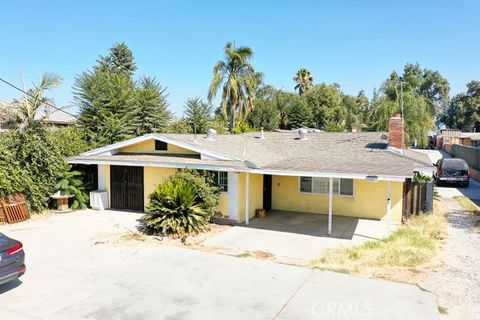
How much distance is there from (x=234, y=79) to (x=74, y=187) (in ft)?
65.5

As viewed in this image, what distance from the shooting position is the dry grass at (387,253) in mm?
9445

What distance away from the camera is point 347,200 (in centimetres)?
1527

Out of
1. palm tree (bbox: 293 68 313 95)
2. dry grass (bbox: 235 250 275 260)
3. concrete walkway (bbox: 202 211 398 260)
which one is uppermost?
palm tree (bbox: 293 68 313 95)

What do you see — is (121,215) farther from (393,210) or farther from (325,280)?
(393,210)

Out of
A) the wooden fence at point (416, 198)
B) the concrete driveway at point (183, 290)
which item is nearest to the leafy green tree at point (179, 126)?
the concrete driveway at point (183, 290)

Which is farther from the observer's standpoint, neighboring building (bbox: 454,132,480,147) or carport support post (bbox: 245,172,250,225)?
neighboring building (bbox: 454,132,480,147)

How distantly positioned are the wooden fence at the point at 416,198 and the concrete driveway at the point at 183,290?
23.5 ft

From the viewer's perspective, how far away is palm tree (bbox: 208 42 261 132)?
1289 inches

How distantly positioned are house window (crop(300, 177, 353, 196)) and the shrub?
16.6ft

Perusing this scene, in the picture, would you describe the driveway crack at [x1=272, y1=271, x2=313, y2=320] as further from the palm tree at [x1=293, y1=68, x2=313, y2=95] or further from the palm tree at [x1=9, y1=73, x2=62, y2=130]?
the palm tree at [x1=293, y1=68, x2=313, y2=95]

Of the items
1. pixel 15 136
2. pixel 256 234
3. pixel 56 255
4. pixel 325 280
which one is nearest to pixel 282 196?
pixel 256 234

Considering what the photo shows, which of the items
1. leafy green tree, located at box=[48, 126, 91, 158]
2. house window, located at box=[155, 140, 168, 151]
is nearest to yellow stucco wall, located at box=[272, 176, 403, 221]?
house window, located at box=[155, 140, 168, 151]

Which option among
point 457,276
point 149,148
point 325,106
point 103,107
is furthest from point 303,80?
point 457,276

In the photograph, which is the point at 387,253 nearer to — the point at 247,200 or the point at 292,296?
the point at 292,296
